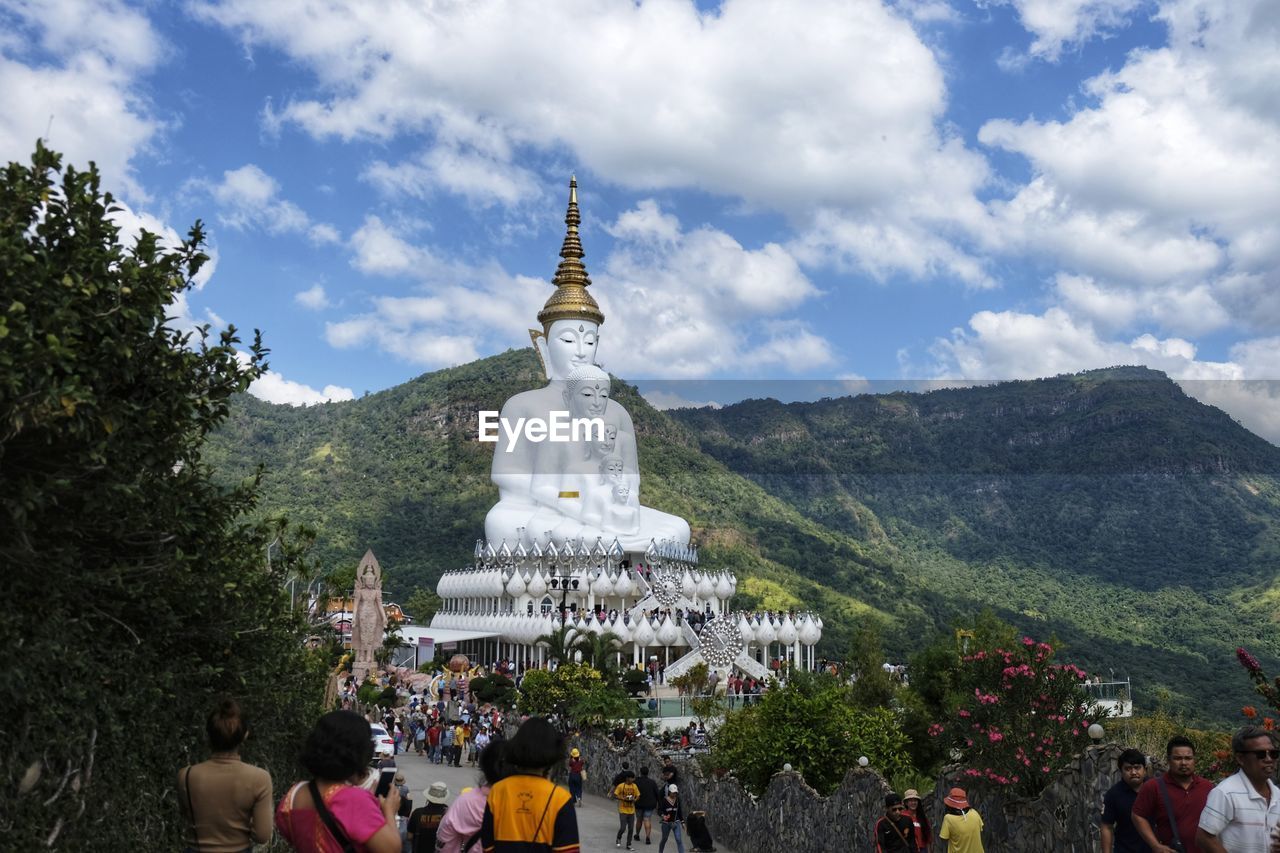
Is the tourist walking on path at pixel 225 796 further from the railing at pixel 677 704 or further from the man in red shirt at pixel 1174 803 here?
the railing at pixel 677 704

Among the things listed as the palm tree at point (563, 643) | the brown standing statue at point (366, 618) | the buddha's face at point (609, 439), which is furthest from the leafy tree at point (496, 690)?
the buddha's face at point (609, 439)

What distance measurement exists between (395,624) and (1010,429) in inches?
2094

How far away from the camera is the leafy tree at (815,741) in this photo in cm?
1421

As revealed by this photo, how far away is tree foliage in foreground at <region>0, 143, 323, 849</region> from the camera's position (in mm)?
5660

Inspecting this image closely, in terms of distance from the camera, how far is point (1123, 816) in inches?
241

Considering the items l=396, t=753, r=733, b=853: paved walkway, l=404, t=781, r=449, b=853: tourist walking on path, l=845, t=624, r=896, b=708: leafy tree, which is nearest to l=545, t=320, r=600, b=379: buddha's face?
l=845, t=624, r=896, b=708: leafy tree

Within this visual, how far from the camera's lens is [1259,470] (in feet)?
211

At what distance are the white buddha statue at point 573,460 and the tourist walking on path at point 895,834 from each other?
1102 inches

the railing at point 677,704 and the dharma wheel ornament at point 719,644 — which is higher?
the dharma wheel ornament at point 719,644

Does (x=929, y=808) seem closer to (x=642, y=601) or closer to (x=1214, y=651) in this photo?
(x=642, y=601)

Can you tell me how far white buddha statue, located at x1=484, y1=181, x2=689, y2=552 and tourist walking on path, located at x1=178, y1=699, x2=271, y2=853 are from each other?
32.6m

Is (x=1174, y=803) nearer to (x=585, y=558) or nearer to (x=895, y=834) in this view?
(x=895, y=834)

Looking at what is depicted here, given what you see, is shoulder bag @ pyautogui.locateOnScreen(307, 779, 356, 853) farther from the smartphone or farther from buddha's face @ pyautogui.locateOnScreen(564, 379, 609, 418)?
buddha's face @ pyautogui.locateOnScreen(564, 379, 609, 418)

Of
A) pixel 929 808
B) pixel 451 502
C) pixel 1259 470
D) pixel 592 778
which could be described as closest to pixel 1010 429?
pixel 1259 470
